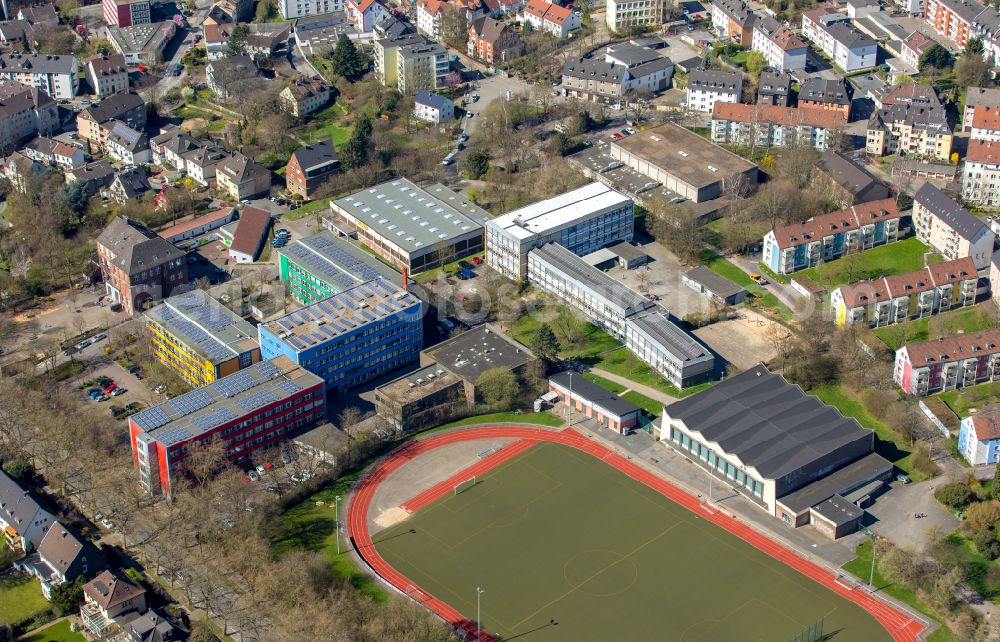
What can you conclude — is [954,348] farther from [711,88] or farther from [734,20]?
[734,20]

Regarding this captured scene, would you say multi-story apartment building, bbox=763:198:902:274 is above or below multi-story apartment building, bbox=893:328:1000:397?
above

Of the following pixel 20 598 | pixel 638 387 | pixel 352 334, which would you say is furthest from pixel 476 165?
pixel 20 598

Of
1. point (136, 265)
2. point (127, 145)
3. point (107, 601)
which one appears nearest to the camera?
point (107, 601)

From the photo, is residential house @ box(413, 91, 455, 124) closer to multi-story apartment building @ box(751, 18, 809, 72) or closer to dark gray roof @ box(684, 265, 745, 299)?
multi-story apartment building @ box(751, 18, 809, 72)

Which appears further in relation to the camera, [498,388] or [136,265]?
[136,265]

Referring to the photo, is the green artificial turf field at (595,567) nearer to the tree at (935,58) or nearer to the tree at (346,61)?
the tree at (346,61)

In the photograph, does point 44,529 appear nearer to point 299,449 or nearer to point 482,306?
point 299,449

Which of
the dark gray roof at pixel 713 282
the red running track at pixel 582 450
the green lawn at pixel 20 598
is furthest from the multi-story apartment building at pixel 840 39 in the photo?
the green lawn at pixel 20 598

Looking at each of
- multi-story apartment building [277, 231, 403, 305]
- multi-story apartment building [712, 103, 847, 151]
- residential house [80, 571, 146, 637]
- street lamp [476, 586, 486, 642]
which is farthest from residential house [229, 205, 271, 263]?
street lamp [476, 586, 486, 642]
